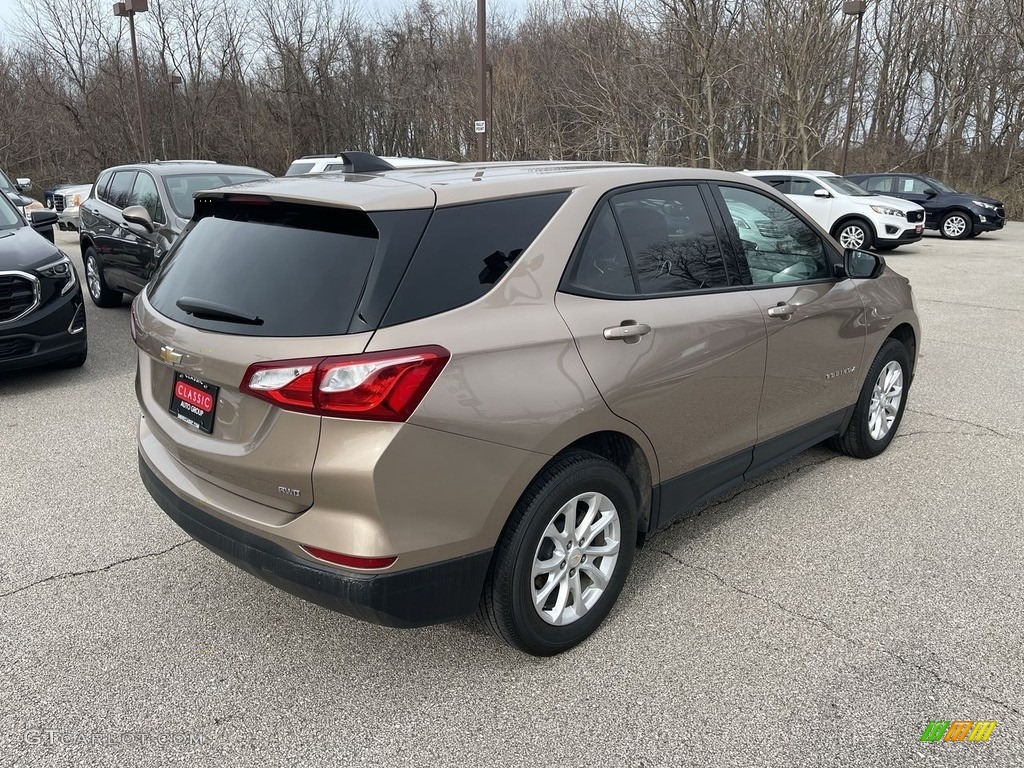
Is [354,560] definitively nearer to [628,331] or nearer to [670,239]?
[628,331]

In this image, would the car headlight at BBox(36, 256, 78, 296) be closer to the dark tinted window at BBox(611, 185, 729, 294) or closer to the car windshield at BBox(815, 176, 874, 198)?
the dark tinted window at BBox(611, 185, 729, 294)

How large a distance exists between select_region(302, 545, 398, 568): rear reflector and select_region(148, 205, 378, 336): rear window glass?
65 centimetres

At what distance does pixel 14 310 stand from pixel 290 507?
4.76m

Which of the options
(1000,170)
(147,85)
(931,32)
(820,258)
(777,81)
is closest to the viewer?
(820,258)

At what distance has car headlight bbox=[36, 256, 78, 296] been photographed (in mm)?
6070

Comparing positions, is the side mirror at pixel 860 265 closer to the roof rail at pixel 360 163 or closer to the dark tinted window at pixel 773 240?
the dark tinted window at pixel 773 240

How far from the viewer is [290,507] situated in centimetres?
235

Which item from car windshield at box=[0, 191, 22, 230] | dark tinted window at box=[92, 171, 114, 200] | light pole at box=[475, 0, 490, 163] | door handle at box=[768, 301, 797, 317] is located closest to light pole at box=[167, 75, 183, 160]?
light pole at box=[475, 0, 490, 163]

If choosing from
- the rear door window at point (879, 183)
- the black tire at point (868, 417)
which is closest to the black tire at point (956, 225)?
the rear door window at point (879, 183)

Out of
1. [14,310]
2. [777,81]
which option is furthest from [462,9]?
[14,310]

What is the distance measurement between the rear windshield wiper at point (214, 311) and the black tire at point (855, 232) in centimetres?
1585

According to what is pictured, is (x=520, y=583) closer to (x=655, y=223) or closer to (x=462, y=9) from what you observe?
(x=655, y=223)

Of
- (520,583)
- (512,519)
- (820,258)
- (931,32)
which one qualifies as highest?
(931,32)

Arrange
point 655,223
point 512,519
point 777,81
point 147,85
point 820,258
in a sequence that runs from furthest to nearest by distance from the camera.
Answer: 1. point 147,85
2. point 777,81
3. point 820,258
4. point 655,223
5. point 512,519
